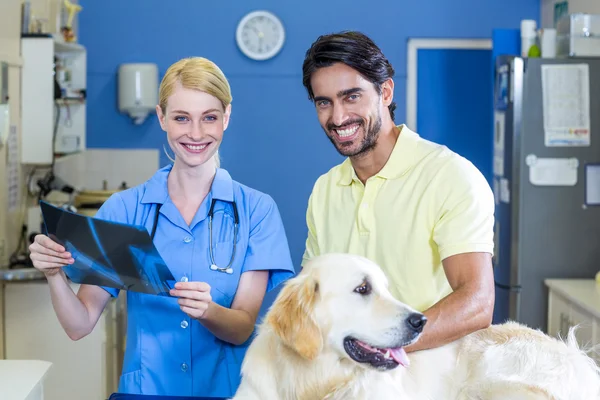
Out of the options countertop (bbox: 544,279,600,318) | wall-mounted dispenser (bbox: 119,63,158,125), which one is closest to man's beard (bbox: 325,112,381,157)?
countertop (bbox: 544,279,600,318)

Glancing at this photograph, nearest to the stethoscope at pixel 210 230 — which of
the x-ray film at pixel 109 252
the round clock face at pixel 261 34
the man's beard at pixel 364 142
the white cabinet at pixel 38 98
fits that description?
the x-ray film at pixel 109 252

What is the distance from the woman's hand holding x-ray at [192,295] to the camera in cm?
177

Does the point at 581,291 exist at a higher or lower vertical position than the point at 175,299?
lower

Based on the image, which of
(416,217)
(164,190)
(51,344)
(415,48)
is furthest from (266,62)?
(416,217)

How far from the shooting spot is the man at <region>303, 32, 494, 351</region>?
1738mm

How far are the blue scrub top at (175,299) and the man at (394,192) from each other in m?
0.22

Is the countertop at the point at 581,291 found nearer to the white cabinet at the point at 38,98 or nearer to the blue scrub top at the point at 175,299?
the blue scrub top at the point at 175,299

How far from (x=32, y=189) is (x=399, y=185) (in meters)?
3.08

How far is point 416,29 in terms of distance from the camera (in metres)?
5.91

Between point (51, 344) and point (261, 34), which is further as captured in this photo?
point (261, 34)

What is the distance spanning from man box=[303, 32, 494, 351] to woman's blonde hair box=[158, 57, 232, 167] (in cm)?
22

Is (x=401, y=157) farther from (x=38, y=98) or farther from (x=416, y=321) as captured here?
(x=38, y=98)

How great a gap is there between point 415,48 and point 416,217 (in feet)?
14.0

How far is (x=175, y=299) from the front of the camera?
2.02 metres
